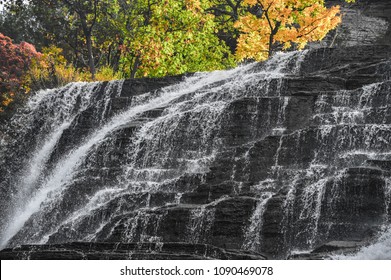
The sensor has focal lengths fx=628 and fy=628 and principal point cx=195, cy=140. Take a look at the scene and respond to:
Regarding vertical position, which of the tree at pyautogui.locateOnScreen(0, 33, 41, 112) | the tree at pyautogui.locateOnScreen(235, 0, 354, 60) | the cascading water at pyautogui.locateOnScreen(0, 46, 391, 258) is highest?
the tree at pyautogui.locateOnScreen(0, 33, 41, 112)

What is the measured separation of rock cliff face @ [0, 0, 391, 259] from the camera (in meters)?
13.9

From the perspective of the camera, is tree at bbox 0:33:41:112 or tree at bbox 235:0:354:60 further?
tree at bbox 0:33:41:112

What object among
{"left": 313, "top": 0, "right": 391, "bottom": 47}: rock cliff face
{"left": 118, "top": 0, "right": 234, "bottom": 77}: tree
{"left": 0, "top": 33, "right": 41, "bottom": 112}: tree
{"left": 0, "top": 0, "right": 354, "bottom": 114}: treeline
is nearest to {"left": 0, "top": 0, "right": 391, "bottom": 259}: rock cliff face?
{"left": 0, "top": 0, "right": 354, "bottom": 114}: treeline

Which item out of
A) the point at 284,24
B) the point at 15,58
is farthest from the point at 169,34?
the point at 15,58

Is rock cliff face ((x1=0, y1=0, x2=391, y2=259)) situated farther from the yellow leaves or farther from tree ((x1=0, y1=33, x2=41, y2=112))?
tree ((x1=0, y1=33, x2=41, y2=112))

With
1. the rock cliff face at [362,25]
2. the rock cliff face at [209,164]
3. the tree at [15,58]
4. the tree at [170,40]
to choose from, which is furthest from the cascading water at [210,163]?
the rock cliff face at [362,25]

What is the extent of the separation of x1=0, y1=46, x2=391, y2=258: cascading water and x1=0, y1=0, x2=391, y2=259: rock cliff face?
33mm

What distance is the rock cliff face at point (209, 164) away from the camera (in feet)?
45.7

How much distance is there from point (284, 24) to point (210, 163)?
12547 mm

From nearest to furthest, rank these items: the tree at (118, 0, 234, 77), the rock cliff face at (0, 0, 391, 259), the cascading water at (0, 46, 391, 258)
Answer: the rock cliff face at (0, 0, 391, 259)
the cascading water at (0, 46, 391, 258)
the tree at (118, 0, 234, 77)

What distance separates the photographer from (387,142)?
15.7m

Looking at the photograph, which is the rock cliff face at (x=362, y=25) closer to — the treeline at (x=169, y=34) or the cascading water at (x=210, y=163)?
the treeline at (x=169, y=34)

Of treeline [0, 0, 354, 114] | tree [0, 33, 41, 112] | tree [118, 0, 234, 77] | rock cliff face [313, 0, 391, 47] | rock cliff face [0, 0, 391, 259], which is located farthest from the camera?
tree [0, 33, 41, 112]

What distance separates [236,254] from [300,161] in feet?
16.2
